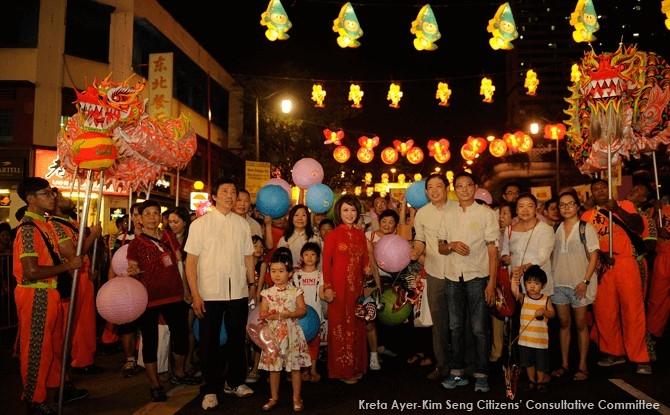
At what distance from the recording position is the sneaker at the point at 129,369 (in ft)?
21.3

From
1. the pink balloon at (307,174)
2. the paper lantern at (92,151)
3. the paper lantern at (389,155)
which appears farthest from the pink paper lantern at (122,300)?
the paper lantern at (389,155)

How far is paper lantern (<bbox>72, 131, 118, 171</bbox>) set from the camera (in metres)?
5.00

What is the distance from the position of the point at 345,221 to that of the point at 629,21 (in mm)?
57696

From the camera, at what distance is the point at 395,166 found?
36719mm

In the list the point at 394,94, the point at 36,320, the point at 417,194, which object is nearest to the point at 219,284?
the point at 36,320

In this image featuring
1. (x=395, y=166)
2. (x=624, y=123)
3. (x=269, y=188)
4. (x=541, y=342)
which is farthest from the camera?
(x=395, y=166)

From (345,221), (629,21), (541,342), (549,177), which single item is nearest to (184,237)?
(345,221)

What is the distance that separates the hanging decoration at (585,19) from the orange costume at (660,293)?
203 inches

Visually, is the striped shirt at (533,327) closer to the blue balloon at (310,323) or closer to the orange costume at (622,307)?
the orange costume at (622,307)

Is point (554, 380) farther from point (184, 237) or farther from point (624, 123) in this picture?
point (184, 237)

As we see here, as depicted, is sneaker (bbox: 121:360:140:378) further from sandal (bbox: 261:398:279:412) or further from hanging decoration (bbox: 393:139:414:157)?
hanging decoration (bbox: 393:139:414:157)

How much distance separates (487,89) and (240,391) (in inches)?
567

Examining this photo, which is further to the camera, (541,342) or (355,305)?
(355,305)

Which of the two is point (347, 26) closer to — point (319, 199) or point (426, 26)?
point (426, 26)
